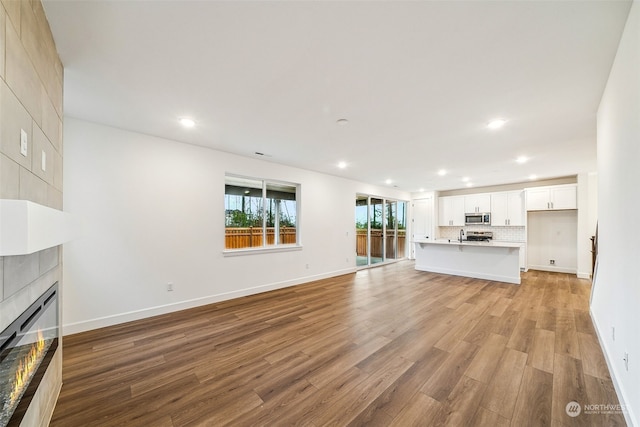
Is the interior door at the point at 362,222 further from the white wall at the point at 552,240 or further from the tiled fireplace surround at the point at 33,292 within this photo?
the tiled fireplace surround at the point at 33,292

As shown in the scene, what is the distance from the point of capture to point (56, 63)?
72.7 inches

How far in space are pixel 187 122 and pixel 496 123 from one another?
3.69 metres

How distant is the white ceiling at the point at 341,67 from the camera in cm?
150

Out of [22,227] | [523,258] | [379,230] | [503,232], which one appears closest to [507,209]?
[503,232]

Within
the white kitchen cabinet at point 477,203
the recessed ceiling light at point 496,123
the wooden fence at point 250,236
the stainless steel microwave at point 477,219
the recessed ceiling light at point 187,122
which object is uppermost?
the recessed ceiling light at point 187,122

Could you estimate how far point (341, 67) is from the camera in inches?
78.3

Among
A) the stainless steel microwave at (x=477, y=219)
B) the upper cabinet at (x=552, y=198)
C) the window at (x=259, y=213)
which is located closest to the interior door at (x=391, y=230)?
the stainless steel microwave at (x=477, y=219)

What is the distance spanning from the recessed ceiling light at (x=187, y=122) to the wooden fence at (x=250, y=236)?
1866 mm

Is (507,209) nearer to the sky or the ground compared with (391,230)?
nearer to the sky

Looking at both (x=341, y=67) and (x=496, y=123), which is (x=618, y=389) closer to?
(x=496, y=123)

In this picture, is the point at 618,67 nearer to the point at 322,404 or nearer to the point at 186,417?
the point at 322,404

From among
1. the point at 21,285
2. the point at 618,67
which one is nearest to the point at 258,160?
the point at 21,285

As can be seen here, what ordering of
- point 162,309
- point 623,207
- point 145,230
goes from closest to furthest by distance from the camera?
point 623,207
point 145,230
point 162,309

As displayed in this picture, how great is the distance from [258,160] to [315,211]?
1.72 metres
